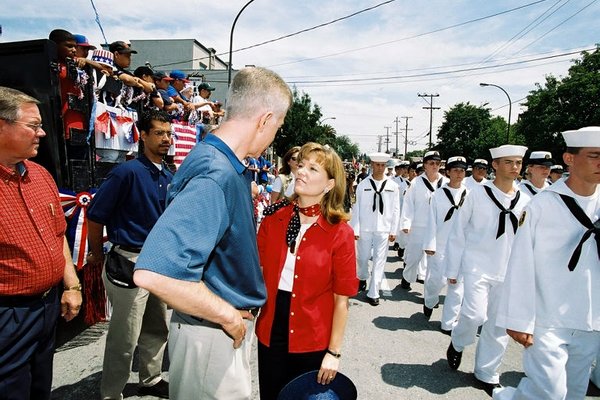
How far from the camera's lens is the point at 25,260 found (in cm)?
213

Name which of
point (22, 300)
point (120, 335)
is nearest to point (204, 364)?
point (22, 300)

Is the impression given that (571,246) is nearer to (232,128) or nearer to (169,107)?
(232,128)

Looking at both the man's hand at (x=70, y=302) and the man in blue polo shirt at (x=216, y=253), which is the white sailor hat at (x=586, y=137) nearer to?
the man in blue polo shirt at (x=216, y=253)

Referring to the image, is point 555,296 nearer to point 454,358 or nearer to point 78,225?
point 454,358

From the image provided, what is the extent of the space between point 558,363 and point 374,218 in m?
4.34

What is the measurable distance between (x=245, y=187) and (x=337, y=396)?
52.6 inches

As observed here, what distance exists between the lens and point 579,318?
2.61 metres

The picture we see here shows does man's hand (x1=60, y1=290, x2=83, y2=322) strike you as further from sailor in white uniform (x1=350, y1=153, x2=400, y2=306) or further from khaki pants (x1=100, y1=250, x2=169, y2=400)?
sailor in white uniform (x1=350, y1=153, x2=400, y2=306)

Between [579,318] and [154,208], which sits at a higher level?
[154,208]

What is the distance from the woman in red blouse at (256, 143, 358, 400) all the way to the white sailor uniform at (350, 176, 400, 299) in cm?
443

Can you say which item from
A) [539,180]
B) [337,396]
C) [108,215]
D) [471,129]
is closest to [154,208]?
[108,215]

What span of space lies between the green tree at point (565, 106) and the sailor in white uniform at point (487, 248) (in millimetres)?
36445

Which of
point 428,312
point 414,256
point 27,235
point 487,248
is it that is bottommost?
point 428,312

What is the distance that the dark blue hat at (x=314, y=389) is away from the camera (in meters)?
2.04
